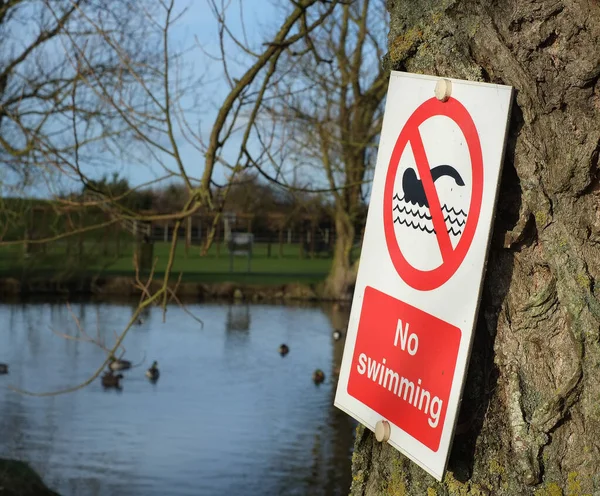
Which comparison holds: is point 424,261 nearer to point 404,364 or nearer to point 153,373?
point 404,364

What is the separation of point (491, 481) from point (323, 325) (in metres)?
16.5

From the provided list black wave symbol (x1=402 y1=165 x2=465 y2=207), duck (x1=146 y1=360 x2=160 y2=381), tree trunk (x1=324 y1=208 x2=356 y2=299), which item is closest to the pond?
duck (x1=146 y1=360 x2=160 y2=381)

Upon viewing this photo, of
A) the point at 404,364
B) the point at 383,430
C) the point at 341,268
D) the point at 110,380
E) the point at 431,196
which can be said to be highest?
the point at 431,196

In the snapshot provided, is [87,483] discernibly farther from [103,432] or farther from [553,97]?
[553,97]

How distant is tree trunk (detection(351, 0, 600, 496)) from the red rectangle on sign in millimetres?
85

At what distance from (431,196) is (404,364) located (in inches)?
Answer: 10.5

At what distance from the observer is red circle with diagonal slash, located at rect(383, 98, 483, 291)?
1336mm

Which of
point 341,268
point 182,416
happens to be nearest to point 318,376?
point 182,416

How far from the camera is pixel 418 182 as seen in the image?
56.7 inches

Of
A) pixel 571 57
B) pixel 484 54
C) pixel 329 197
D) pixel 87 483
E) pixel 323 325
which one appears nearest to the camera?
pixel 571 57

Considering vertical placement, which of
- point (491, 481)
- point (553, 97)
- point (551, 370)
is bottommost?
point (491, 481)

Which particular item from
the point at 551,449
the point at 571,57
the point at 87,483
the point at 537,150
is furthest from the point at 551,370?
the point at 87,483

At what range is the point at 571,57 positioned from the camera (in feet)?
4.22

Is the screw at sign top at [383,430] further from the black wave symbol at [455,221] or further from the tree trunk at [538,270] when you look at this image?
the black wave symbol at [455,221]
